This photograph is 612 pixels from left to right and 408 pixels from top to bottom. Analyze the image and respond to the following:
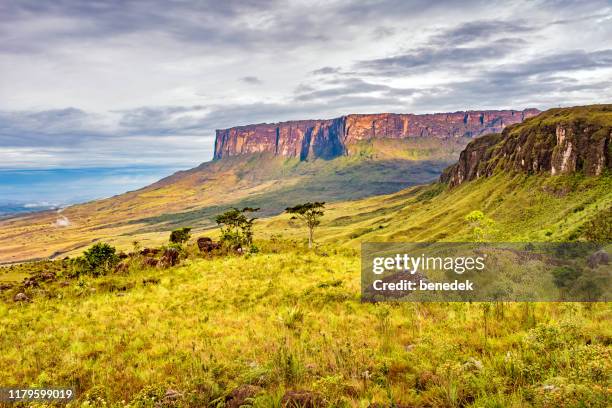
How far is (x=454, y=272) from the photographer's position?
1730 centimetres

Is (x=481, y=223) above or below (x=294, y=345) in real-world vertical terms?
below

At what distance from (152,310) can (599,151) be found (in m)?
212

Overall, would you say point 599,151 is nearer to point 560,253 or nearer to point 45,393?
point 560,253

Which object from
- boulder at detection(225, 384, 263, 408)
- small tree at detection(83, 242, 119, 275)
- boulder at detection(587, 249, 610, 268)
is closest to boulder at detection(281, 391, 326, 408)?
boulder at detection(225, 384, 263, 408)

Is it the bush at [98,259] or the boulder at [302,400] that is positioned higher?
the boulder at [302,400]

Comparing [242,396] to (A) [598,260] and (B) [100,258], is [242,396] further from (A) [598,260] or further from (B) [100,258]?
(B) [100,258]

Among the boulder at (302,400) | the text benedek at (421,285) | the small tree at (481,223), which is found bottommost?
the small tree at (481,223)

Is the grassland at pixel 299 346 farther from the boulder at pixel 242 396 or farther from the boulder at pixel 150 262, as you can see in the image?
the boulder at pixel 150 262
